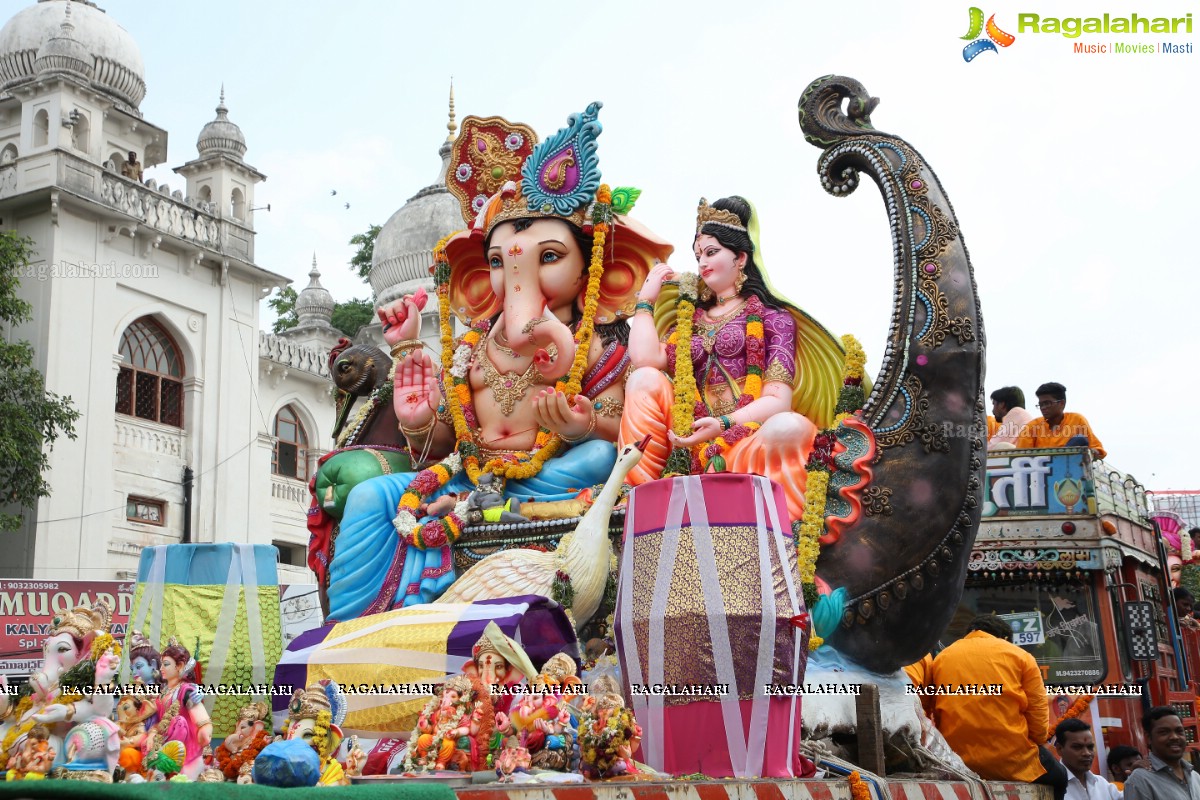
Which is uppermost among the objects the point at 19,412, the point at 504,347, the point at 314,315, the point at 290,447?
the point at 314,315

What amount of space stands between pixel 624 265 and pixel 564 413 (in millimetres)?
1180

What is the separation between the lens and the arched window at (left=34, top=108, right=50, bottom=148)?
59.2ft

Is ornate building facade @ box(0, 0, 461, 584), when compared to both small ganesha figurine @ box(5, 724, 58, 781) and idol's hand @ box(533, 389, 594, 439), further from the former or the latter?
small ganesha figurine @ box(5, 724, 58, 781)

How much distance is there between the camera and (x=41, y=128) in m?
18.2

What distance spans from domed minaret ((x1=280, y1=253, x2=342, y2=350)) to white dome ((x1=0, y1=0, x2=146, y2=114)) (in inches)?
197

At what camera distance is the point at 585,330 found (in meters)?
7.36

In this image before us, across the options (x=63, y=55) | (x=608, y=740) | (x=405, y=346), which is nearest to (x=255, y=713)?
(x=608, y=740)

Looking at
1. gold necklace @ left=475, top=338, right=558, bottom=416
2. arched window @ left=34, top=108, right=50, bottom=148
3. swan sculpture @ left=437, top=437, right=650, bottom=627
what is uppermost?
arched window @ left=34, top=108, right=50, bottom=148

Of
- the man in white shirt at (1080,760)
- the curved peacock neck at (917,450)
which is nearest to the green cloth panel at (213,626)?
the curved peacock neck at (917,450)

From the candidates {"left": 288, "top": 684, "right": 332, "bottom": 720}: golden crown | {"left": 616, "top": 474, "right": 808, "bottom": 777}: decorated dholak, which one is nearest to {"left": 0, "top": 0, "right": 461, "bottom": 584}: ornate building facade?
{"left": 616, "top": 474, "right": 808, "bottom": 777}: decorated dholak

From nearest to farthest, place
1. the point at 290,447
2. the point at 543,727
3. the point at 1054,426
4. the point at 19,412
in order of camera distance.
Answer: the point at 543,727 < the point at 1054,426 < the point at 19,412 < the point at 290,447

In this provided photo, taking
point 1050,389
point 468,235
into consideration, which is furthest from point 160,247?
point 1050,389

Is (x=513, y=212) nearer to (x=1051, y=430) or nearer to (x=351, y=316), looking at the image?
(x=1051, y=430)

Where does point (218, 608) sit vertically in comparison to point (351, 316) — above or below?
below
